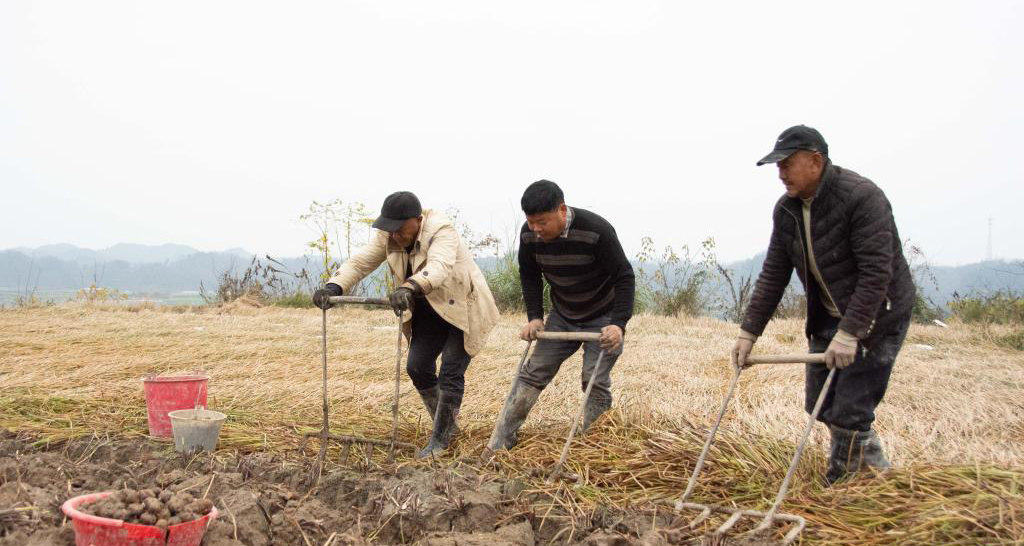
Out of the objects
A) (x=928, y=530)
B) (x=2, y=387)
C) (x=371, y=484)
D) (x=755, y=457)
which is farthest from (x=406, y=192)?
(x=2, y=387)

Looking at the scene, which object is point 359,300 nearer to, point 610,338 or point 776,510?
point 610,338

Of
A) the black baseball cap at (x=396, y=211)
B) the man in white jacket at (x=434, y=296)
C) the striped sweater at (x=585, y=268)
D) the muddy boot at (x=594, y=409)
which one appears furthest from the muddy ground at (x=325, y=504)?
the black baseball cap at (x=396, y=211)

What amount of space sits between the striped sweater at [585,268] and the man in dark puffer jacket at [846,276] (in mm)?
918

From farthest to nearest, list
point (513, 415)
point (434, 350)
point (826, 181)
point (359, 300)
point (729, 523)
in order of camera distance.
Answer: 1. point (434, 350)
2. point (513, 415)
3. point (359, 300)
4. point (826, 181)
5. point (729, 523)

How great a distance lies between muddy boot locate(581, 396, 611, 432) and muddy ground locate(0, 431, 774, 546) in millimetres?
839

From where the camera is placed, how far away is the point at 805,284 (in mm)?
3207

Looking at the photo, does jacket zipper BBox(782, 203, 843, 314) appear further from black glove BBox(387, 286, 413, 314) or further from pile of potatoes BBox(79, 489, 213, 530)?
pile of potatoes BBox(79, 489, 213, 530)

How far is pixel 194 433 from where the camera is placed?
13.0 ft

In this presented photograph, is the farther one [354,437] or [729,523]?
[354,437]

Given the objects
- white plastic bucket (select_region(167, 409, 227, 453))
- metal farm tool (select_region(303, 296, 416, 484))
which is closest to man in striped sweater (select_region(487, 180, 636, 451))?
metal farm tool (select_region(303, 296, 416, 484))

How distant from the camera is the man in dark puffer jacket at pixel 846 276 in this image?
2.85 meters

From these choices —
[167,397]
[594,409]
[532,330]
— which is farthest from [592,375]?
[167,397]

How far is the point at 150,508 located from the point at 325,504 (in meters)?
1.02

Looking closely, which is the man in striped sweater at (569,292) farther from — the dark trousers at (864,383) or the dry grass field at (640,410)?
the dark trousers at (864,383)
